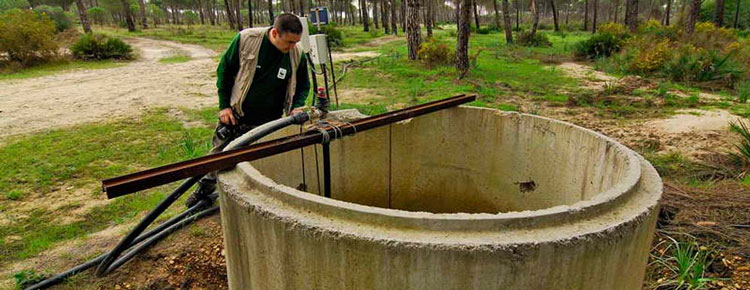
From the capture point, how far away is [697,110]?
7871 millimetres

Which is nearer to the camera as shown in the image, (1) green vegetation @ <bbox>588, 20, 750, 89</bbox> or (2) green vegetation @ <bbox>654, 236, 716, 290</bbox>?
(2) green vegetation @ <bbox>654, 236, 716, 290</bbox>

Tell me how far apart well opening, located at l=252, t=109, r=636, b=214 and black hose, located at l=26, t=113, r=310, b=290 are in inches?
12.9

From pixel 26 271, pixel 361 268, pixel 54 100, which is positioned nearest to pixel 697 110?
pixel 361 268

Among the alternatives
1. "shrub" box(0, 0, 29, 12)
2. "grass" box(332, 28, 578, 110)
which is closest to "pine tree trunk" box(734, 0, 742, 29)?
"grass" box(332, 28, 578, 110)

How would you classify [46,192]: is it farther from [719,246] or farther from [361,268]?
[719,246]

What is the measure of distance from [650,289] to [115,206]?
4.67 metres

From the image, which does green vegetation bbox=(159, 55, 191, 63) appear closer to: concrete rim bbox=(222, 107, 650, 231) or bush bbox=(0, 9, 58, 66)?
bush bbox=(0, 9, 58, 66)

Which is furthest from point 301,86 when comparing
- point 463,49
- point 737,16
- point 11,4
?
point 11,4

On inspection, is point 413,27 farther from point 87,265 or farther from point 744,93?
point 87,265

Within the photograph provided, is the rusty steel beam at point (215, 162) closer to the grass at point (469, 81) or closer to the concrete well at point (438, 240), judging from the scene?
the concrete well at point (438, 240)

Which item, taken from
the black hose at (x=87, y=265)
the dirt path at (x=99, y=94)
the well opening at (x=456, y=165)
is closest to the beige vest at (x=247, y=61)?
the well opening at (x=456, y=165)

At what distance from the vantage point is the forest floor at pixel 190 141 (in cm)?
363

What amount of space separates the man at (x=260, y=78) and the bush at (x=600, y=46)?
1328cm

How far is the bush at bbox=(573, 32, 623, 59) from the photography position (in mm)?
14692
